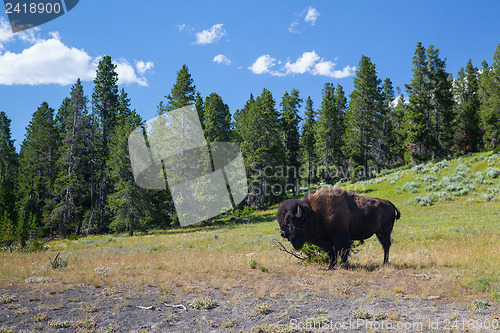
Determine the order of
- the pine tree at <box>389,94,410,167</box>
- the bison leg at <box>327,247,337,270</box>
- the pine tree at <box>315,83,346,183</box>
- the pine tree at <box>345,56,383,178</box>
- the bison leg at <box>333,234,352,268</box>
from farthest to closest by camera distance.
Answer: the pine tree at <box>389,94,410,167</box> < the pine tree at <box>315,83,346,183</box> < the pine tree at <box>345,56,383,178</box> < the bison leg at <box>327,247,337,270</box> < the bison leg at <box>333,234,352,268</box>

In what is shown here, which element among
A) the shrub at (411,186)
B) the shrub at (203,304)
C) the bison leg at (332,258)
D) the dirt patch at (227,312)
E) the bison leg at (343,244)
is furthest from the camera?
the shrub at (411,186)

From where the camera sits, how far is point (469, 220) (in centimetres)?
2016

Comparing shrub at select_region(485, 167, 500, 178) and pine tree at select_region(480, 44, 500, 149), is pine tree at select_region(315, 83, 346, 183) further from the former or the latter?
shrub at select_region(485, 167, 500, 178)

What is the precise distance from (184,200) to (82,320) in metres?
31.7

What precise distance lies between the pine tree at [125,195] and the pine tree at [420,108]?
38.4 meters

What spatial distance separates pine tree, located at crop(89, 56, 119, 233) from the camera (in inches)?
1596

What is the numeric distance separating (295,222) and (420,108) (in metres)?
44.2

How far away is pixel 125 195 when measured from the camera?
31609 mm

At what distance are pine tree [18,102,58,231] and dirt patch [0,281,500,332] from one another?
138ft

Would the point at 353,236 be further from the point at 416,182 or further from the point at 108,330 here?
the point at 416,182

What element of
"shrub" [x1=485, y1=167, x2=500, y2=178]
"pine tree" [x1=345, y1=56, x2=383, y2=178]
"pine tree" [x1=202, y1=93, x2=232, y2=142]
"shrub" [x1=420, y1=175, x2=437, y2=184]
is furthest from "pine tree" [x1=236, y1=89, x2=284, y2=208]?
"shrub" [x1=485, y1=167, x2=500, y2=178]

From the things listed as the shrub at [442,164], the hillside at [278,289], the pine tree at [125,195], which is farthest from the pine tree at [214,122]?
the hillside at [278,289]

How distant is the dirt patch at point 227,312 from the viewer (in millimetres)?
5074

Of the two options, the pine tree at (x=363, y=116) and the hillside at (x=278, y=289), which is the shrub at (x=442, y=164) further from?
the hillside at (x=278, y=289)
